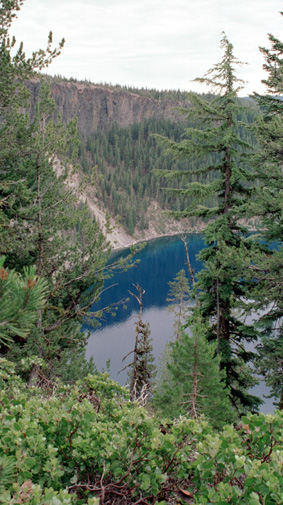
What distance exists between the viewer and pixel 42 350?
860 centimetres

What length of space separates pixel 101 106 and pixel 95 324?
166m

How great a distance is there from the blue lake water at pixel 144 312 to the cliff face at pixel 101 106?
89.1 m

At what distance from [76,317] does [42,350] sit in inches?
55.2

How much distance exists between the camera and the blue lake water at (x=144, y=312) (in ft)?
121

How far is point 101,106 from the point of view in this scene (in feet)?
529

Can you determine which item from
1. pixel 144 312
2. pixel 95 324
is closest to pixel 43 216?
pixel 95 324

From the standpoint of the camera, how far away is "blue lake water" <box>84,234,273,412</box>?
A: 121ft

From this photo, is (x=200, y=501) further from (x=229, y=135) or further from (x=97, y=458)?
(x=229, y=135)

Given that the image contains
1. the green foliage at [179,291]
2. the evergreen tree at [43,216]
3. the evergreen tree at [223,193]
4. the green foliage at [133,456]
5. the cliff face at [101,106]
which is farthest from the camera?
the cliff face at [101,106]

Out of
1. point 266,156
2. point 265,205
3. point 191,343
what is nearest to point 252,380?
point 191,343

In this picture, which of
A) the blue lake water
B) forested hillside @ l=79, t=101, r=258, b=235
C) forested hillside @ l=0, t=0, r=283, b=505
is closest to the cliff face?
forested hillside @ l=79, t=101, r=258, b=235

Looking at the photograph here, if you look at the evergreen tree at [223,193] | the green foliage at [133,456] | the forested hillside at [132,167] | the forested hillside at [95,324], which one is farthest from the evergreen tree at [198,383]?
the forested hillside at [132,167]

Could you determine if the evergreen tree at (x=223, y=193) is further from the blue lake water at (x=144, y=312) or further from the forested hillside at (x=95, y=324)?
the blue lake water at (x=144, y=312)

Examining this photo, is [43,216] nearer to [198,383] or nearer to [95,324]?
[95,324]
